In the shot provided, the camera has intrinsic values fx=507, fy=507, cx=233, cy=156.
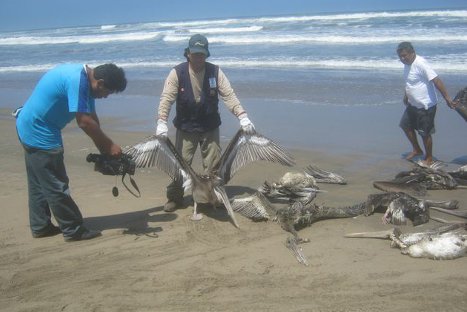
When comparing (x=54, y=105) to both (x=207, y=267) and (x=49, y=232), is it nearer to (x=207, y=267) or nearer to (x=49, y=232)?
(x=49, y=232)

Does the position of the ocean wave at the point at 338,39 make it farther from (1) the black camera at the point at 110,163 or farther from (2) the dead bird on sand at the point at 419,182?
(1) the black camera at the point at 110,163

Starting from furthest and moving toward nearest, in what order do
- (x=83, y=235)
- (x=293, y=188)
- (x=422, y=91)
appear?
(x=422, y=91) → (x=293, y=188) → (x=83, y=235)

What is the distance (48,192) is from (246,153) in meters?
2.43

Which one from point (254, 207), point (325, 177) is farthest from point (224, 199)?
point (325, 177)

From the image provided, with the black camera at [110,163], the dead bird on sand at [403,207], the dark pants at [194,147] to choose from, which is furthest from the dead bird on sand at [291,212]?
the black camera at [110,163]

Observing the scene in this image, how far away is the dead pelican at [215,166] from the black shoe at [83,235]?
3.31ft

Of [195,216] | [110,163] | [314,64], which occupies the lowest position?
[195,216]

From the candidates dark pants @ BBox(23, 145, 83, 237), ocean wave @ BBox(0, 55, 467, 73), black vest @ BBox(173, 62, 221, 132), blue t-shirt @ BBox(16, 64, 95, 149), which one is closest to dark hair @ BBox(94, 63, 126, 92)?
blue t-shirt @ BBox(16, 64, 95, 149)

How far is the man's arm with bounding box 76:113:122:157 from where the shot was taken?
484cm

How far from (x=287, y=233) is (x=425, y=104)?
369cm

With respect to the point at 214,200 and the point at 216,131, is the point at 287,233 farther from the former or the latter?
the point at 216,131

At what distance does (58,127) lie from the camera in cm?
516

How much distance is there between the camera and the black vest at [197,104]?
6117mm

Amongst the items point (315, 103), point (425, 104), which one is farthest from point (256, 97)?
point (425, 104)
